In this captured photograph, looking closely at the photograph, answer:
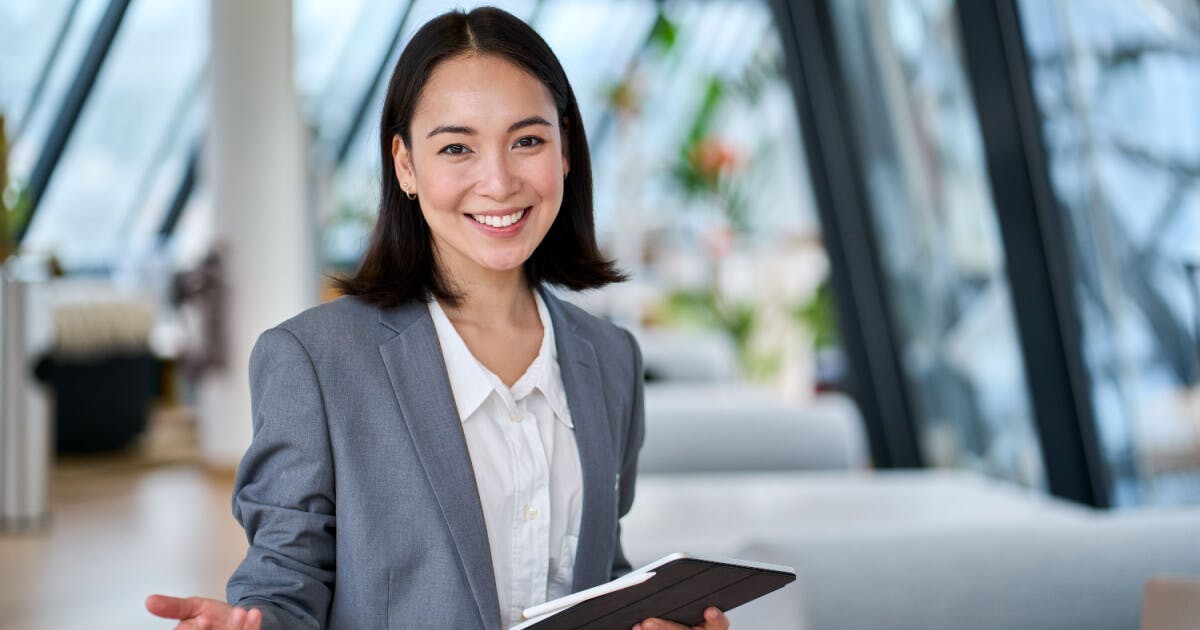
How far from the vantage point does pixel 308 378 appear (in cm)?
137

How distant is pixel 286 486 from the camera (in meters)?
1.35

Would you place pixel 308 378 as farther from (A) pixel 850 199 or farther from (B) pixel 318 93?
(B) pixel 318 93

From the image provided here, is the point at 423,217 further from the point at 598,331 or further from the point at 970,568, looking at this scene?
the point at 970,568

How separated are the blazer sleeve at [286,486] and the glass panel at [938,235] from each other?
7.46 feet

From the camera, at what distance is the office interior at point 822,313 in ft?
7.52

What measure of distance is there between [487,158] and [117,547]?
3984 millimetres

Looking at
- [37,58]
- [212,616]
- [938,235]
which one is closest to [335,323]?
[212,616]

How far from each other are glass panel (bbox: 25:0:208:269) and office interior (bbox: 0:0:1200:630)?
3 cm

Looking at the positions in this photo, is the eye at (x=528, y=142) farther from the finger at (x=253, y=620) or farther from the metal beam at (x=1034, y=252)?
the metal beam at (x=1034, y=252)

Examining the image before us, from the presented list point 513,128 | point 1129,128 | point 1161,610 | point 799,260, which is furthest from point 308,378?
point 799,260

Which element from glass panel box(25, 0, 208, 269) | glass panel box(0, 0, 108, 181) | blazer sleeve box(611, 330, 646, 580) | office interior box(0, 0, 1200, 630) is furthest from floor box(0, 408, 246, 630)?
glass panel box(25, 0, 208, 269)

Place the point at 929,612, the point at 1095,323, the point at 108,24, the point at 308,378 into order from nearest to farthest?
the point at 308,378
the point at 929,612
the point at 1095,323
the point at 108,24

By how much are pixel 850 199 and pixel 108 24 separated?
703cm

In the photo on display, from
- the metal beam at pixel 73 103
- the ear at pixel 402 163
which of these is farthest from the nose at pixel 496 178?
the metal beam at pixel 73 103
